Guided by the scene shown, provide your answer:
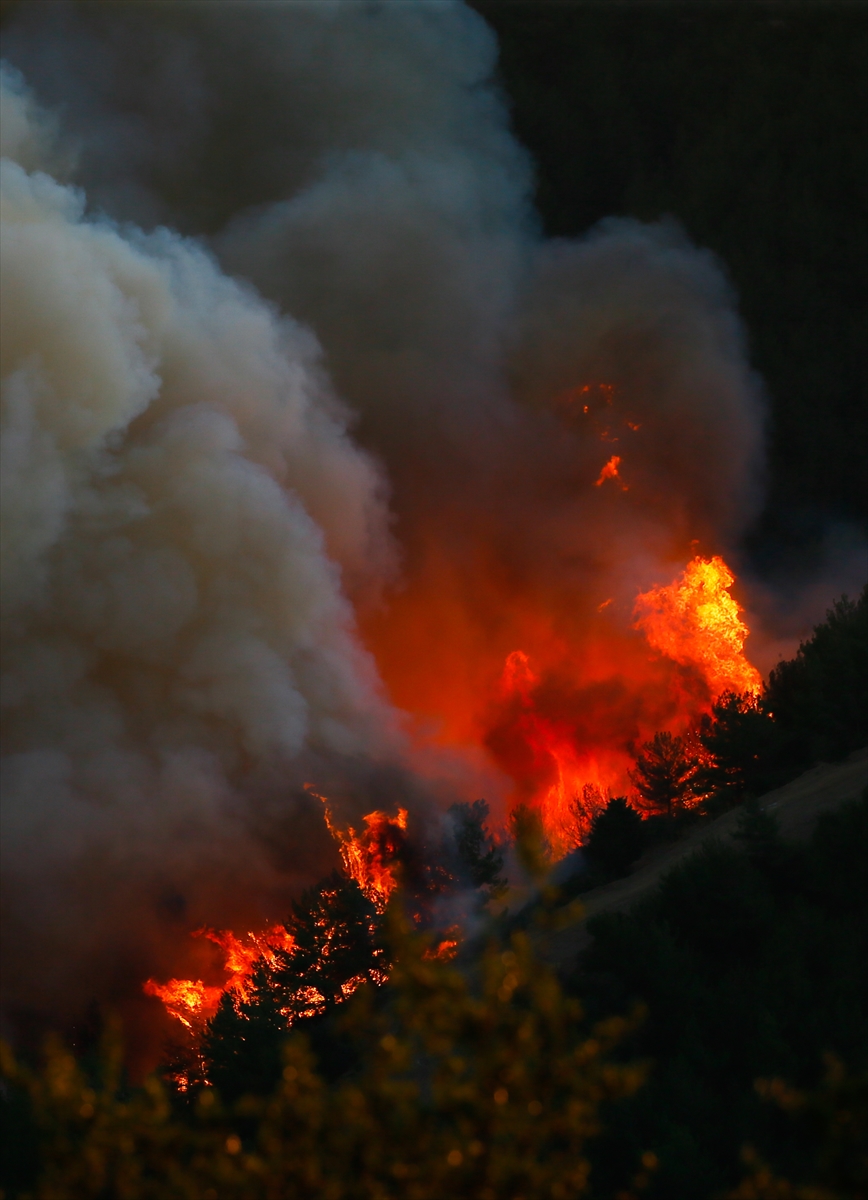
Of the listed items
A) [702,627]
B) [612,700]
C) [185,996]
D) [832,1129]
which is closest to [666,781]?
[185,996]

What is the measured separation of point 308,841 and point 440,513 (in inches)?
812

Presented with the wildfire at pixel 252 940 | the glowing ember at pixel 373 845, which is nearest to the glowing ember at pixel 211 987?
the wildfire at pixel 252 940

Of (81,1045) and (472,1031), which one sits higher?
(81,1045)

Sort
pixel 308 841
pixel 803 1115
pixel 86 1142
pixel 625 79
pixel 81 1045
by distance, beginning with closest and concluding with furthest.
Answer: pixel 803 1115, pixel 86 1142, pixel 81 1045, pixel 308 841, pixel 625 79

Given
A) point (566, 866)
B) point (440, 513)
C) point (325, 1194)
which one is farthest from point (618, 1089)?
point (440, 513)

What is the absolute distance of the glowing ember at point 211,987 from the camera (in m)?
30.9

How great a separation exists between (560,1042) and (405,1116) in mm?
879

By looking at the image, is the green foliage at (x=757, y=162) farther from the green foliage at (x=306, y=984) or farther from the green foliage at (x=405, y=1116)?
the green foliage at (x=405, y=1116)

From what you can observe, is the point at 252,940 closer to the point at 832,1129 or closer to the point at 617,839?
the point at 617,839

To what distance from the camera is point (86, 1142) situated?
5.87 m

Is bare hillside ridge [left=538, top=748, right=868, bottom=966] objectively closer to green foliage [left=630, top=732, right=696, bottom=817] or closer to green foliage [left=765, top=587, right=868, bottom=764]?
green foliage [left=765, top=587, right=868, bottom=764]

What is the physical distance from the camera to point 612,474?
167 ft

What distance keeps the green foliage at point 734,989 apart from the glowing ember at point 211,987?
14547 mm

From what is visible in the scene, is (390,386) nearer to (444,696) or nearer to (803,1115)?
(444,696)
